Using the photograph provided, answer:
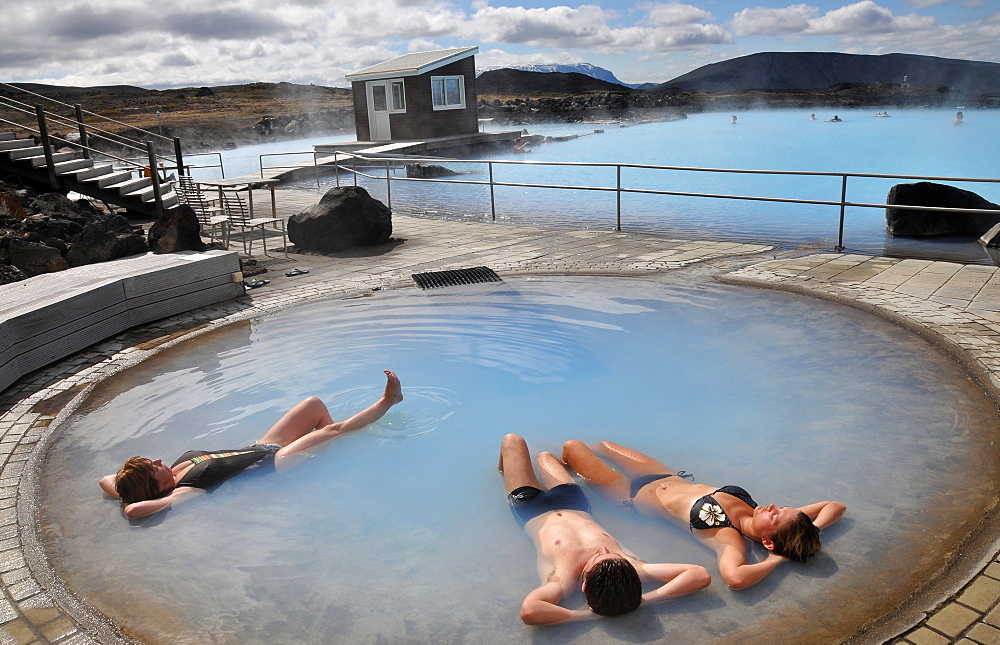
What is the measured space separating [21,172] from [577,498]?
11.1m

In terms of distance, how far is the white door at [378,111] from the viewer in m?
25.3

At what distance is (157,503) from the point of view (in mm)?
3518

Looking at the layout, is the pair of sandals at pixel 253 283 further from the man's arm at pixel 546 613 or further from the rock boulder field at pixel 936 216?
the rock boulder field at pixel 936 216

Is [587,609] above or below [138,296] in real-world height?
below

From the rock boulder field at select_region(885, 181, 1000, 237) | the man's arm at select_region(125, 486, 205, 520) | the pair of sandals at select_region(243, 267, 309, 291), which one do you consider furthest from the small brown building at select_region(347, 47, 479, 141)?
the man's arm at select_region(125, 486, 205, 520)

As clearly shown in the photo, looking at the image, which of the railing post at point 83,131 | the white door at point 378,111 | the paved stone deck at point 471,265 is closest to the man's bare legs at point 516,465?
the paved stone deck at point 471,265

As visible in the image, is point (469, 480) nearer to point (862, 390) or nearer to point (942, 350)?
point (862, 390)

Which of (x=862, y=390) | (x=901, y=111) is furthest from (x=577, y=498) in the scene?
(x=901, y=111)

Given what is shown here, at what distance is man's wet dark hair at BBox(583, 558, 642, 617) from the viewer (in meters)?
2.62

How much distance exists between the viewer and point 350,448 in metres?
4.22

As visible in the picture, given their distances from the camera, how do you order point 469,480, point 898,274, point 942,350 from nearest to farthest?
point 469,480 → point 942,350 → point 898,274

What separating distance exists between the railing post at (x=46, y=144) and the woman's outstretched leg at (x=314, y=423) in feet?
28.3

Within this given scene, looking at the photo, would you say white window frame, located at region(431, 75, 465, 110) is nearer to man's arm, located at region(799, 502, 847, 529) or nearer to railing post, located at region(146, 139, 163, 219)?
railing post, located at region(146, 139, 163, 219)

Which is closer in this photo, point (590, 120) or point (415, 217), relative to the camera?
point (415, 217)
